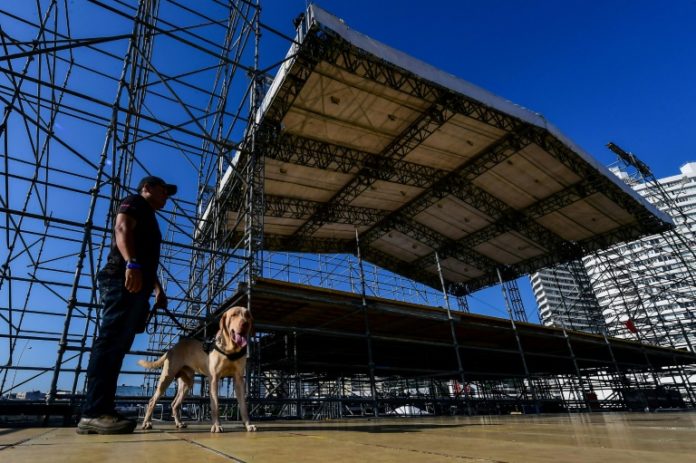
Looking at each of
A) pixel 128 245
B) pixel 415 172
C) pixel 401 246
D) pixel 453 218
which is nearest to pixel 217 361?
pixel 128 245

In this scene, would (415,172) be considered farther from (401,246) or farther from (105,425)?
(105,425)

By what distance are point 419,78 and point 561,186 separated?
362 inches

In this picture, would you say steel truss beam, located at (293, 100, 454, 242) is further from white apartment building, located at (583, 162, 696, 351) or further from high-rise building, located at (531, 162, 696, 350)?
white apartment building, located at (583, 162, 696, 351)

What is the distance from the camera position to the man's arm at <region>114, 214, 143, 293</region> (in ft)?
8.89

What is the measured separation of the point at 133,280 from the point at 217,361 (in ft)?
4.76

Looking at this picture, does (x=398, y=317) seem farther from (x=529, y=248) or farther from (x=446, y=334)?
(x=529, y=248)

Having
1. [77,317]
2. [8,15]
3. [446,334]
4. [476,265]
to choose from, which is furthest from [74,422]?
[476,265]

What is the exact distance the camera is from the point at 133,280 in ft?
8.90

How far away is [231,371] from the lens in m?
3.87

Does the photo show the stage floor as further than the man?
No

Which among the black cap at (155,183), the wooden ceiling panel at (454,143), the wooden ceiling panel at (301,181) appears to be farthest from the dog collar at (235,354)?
the wooden ceiling panel at (454,143)

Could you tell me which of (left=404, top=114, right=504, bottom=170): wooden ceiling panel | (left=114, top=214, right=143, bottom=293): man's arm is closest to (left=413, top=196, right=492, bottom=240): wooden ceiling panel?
(left=404, top=114, right=504, bottom=170): wooden ceiling panel

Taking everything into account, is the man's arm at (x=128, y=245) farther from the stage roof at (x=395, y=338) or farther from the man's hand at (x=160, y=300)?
the stage roof at (x=395, y=338)

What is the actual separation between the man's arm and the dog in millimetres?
1144
